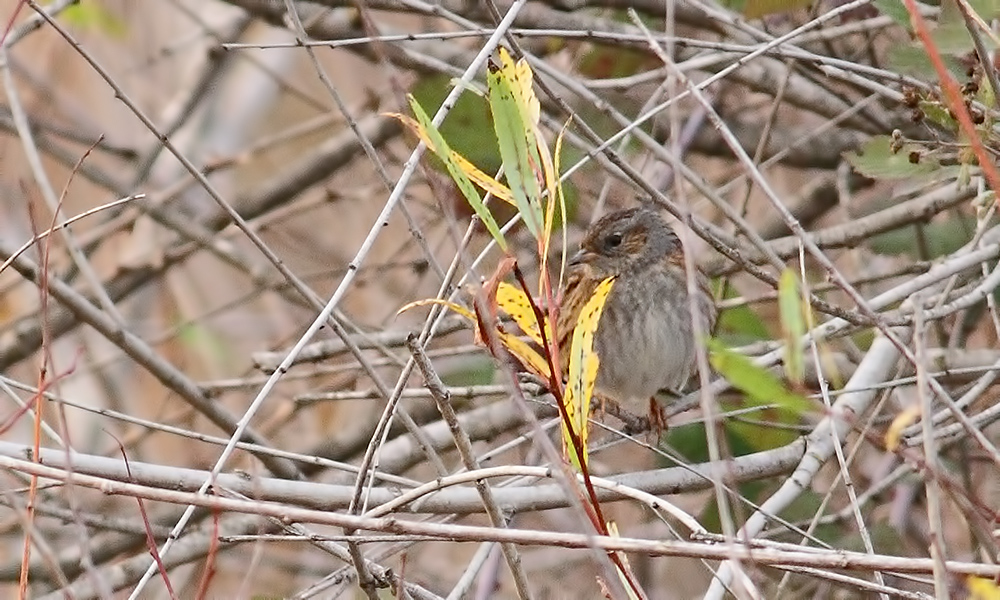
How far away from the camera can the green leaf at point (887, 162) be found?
3.01m

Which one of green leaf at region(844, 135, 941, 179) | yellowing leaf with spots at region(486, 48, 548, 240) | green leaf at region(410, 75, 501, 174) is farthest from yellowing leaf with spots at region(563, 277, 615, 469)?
green leaf at region(410, 75, 501, 174)

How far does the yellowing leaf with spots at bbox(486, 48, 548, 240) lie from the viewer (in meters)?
1.88

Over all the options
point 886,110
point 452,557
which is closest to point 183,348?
point 452,557

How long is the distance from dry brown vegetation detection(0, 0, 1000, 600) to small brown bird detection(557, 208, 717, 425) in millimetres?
165

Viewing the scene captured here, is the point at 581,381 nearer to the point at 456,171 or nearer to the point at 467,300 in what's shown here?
the point at 456,171

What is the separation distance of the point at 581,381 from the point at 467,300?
5.94 feet

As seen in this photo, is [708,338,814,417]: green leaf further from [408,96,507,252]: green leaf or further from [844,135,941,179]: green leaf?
[844,135,941,179]: green leaf

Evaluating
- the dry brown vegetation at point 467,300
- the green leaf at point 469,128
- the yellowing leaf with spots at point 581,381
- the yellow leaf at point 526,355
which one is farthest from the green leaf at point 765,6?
the yellow leaf at point 526,355

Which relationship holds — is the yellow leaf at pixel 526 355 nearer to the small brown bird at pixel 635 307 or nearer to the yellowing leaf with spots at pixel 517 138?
the yellowing leaf with spots at pixel 517 138

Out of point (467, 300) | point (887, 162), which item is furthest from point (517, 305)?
point (467, 300)

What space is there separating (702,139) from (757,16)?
53.6 inches

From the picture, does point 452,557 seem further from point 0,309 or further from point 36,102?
point 36,102

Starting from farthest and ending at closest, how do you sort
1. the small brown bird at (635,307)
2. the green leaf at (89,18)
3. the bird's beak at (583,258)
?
the green leaf at (89,18)
the bird's beak at (583,258)
the small brown bird at (635,307)

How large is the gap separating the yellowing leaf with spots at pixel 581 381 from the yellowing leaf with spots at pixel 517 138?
0.20 meters
